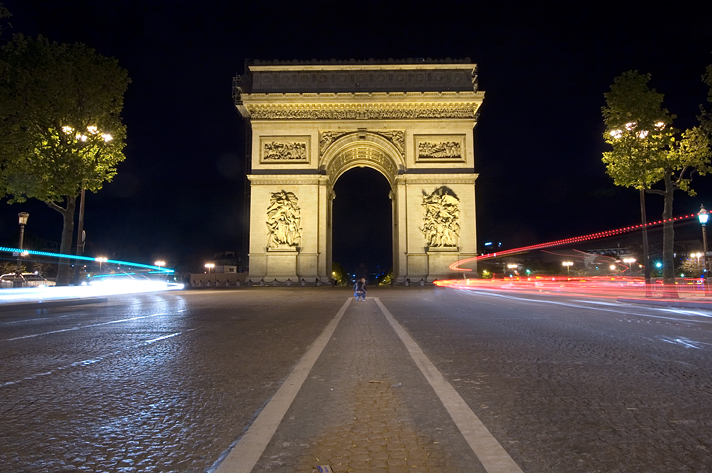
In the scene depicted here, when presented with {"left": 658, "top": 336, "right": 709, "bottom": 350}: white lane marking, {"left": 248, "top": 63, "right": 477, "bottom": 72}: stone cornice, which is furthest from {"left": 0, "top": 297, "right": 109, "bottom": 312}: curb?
{"left": 248, "top": 63, "right": 477, "bottom": 72}: stone cornice

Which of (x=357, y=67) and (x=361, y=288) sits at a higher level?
(x=357, y=67)

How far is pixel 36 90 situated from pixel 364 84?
2176 cm

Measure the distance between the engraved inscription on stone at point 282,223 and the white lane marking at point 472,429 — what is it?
1182 inches

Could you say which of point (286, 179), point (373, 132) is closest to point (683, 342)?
point (286, 179)

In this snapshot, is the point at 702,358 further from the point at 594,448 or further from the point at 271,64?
the point at 271,64

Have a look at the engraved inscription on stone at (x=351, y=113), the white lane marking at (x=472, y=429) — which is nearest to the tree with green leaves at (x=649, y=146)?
the engraved inscription on stone at (x=351, y=113)

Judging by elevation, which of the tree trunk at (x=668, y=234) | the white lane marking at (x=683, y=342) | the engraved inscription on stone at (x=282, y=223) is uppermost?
the engraved inscription on stone at (x=282, y=223)

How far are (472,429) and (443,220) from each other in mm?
31765

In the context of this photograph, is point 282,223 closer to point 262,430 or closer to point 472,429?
point 262,430

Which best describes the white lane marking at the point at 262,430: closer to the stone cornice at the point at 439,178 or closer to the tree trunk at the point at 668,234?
the tree trunk at the point at 668,234

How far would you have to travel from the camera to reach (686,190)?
18906mm

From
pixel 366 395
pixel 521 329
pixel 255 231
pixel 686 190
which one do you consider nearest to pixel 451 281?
pixel 255 231

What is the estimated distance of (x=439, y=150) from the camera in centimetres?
3503

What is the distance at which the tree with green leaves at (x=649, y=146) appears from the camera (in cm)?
1831
